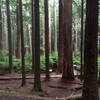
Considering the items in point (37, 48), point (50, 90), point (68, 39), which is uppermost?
point (68, 39)

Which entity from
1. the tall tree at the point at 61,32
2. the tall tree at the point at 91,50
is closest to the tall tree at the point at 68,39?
the tall tree at the point at 61,32

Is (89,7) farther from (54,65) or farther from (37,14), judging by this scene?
(54,65)

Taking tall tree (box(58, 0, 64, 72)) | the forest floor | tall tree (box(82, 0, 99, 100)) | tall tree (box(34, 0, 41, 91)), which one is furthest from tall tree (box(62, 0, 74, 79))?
tall tree (box(82, 0, 99, 100))

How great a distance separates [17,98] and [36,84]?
160cm

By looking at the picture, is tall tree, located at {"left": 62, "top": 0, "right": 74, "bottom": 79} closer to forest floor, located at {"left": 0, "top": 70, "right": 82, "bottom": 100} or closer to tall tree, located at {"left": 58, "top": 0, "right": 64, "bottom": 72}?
forest floor, located at {"left": 0, "top": 70, "right": 82, "bottom": 100}

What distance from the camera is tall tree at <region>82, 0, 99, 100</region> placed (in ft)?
11.8

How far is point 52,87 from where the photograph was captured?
7.84 metres

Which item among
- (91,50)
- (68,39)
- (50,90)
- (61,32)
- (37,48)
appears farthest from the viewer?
(61,32)

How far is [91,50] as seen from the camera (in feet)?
12.1

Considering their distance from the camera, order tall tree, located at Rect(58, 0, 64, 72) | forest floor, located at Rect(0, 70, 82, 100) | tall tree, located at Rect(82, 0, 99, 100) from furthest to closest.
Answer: tall tree, located at Rect(58, 0, 64, 72), forest floor, located at Rect(0, 70, 82, 100), tall tree, located at Rect(82, 0, 99, 100)

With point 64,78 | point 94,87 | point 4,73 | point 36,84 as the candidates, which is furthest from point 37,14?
point 4,73

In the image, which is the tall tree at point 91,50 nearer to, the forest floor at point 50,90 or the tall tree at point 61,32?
the forest floor at point 50,90

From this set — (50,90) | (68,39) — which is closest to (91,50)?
(50,90)

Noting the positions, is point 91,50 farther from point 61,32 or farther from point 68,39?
point 61,32
